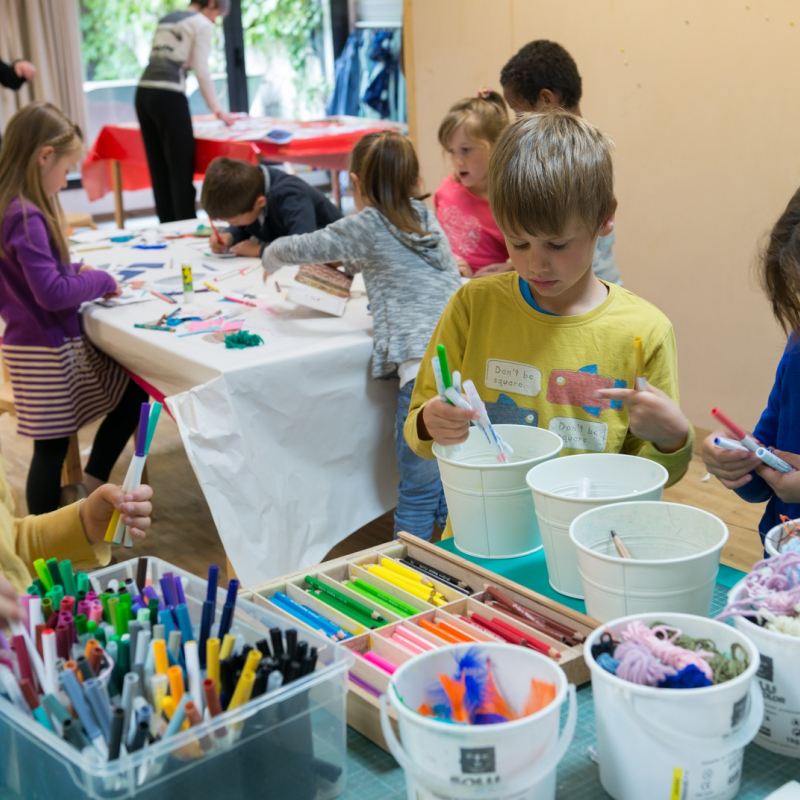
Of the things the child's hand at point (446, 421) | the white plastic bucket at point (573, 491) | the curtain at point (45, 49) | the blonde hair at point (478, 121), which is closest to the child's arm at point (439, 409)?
the child's hand at point (446, 421)

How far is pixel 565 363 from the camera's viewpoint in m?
1.26

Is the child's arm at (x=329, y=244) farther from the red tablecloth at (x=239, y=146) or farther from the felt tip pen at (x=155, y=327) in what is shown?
the red tablecloth at (x=239, y=146)

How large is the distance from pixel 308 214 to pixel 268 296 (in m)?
0.48

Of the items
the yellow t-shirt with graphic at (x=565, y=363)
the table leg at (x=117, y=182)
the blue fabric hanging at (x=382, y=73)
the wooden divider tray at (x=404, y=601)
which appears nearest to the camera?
the wooden divider tray at (x=404, y=601)

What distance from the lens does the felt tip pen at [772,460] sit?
102 centimetres

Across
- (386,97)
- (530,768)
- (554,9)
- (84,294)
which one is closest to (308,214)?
(84,294)

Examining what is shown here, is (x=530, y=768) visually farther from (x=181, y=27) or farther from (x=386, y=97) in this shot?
(x=386, y=97)

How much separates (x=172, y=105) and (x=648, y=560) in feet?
13.4

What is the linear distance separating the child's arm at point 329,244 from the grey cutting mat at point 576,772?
1519 mm

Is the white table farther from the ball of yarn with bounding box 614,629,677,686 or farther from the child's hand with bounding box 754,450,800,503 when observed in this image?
the ball of yarn with bounding box 614,629,677,686

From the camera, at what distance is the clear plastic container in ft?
2.04

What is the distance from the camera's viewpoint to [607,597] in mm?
825

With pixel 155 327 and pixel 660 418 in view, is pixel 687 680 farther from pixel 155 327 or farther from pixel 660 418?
pixel 155 327

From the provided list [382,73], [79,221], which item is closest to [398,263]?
[79,221]
